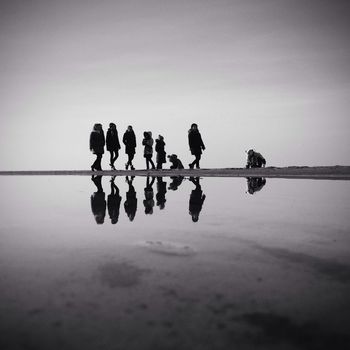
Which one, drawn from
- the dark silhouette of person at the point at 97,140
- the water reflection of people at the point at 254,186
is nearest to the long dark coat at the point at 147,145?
the dark silhouette of person at the point at 97,140

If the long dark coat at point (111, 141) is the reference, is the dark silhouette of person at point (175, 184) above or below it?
below

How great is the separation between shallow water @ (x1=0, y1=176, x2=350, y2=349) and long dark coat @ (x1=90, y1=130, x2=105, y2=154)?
12695mm

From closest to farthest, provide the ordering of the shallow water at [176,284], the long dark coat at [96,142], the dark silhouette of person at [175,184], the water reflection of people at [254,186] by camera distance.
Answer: the shallow water at [176,284] < the water reflection of people at [254,186] < the dark silhouette of person at [175,184] < the long dark coat at [96,142]

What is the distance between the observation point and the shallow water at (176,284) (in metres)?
1.55

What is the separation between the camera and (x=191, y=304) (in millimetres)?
1867

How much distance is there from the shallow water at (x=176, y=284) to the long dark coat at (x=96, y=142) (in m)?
12.7

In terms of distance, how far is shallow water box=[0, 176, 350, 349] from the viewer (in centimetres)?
155

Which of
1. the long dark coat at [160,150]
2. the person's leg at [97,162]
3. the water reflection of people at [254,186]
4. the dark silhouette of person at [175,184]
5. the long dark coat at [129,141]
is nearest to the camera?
the water reflection of people at [254,186]

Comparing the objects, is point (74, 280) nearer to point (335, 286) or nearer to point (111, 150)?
point (335, 286)

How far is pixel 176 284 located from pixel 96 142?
15.4 m

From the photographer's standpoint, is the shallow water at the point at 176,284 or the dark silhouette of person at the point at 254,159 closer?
the shallow water at the point at 176,284

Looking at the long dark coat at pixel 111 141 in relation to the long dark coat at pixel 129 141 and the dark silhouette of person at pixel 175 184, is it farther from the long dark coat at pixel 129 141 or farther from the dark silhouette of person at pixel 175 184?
the dark silhouette of person at pixel 175 184

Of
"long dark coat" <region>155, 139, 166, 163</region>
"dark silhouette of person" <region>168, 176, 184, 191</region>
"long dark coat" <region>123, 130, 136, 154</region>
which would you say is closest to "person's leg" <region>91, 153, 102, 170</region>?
"long dark coat" <region>123, 130, 136, 154</region>

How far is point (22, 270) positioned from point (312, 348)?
6.51 feet
